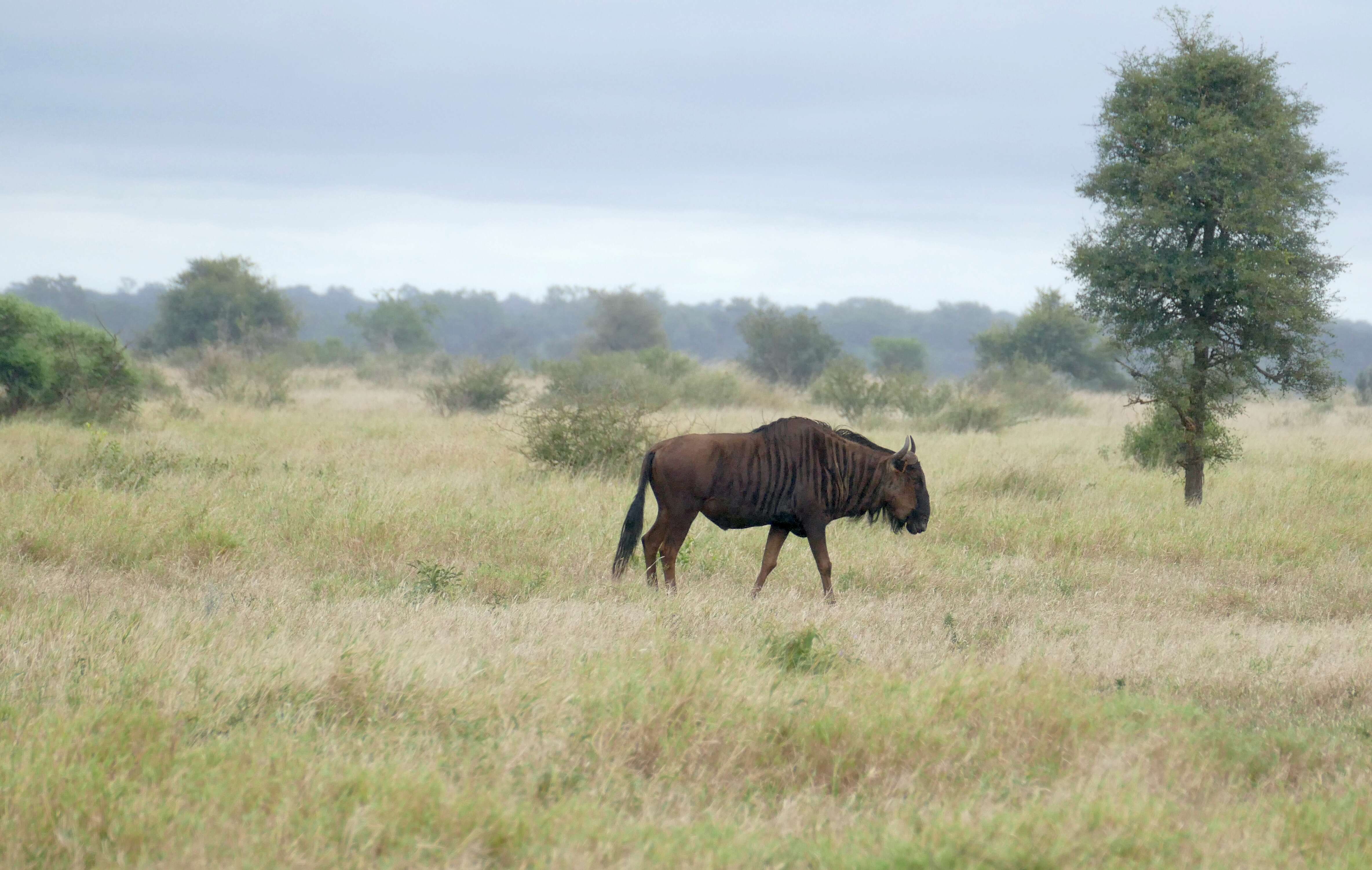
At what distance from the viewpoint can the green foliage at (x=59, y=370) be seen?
1798 centimetres

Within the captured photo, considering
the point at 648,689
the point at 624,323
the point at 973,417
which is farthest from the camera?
the point at 624,323

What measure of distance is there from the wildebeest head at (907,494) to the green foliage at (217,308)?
45927 millimetres

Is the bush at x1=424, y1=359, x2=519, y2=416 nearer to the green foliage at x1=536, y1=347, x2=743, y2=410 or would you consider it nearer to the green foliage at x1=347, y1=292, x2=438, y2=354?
the green foliage at x1=536, y1=347, x2=743, y2=410

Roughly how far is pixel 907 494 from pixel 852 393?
1972 centimetres

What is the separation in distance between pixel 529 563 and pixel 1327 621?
18.9 feet

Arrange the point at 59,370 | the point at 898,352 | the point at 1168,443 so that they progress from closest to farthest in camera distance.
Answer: the point at 1168,443 → the point at 59,370 → the point at 898,352

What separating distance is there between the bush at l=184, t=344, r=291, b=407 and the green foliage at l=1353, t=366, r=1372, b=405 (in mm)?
35581

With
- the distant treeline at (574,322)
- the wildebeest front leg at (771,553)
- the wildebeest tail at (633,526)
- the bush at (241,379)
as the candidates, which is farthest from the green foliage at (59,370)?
the distant treeline at (574,322)

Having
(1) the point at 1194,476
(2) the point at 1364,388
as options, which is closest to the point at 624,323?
(2) the point at 1364,388

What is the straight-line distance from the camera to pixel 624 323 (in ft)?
207

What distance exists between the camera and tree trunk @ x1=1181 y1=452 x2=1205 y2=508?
13312 mm

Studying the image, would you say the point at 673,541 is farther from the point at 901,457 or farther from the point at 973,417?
the point at 973,417

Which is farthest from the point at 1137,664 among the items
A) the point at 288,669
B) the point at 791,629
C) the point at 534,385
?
the point at 534,385

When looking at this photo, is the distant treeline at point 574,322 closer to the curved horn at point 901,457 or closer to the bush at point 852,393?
the bush at point 852,393
